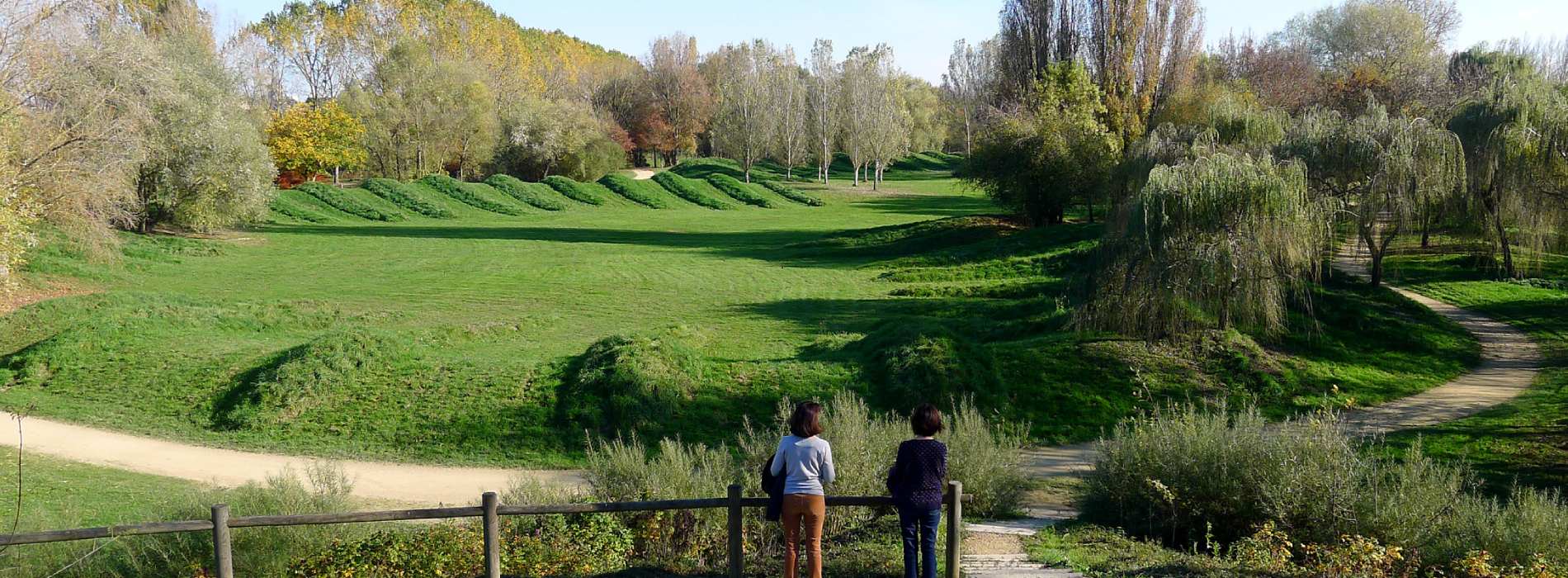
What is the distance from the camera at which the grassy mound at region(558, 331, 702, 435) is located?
15.0 meters

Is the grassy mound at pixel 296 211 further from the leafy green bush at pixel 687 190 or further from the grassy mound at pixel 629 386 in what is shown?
the grassy mound at pixel 629 386

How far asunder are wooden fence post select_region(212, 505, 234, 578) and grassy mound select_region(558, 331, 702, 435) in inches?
297

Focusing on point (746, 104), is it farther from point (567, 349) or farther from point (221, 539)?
point (221, 539)

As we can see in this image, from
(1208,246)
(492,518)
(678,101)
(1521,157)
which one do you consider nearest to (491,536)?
(492,518)

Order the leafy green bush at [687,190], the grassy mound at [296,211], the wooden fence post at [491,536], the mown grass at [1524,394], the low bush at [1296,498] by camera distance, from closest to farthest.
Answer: the wooden fence post at [491,536], the low bush at [1296,498], the mown grass at [1524,394], the grassy mound at [296,211], the leafy green bush at [687,190]

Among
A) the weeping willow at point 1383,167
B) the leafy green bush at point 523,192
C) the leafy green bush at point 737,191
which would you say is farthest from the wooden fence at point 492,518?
the leafy green bush at point 737,191

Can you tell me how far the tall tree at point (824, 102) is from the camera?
71438 millimetres

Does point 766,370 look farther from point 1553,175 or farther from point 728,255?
point 728,255

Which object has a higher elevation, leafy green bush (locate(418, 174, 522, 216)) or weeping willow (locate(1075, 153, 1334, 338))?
leafy green bush (locate(418, 174, 522, 216))

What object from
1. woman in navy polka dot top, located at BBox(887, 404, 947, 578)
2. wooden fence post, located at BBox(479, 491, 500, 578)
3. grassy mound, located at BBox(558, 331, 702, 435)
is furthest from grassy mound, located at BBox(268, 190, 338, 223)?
woman in navy polka dot top, located at BBox(887, 404, 947, 578)

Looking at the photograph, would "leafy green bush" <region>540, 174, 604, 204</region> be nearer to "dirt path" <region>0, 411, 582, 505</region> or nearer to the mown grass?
the mown grass

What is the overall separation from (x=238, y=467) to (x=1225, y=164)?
15.8 metres

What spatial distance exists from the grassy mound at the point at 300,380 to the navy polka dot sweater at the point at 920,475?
11.8 meters

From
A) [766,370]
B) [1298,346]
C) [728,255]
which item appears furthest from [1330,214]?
[728,255]
